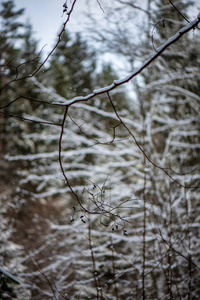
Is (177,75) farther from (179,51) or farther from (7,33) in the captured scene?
(7,33)

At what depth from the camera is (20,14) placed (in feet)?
38.2

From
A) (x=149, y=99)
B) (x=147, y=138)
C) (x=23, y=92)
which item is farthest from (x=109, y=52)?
(x=23, y=92)

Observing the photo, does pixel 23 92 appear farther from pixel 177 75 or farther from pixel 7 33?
pixel 177 75

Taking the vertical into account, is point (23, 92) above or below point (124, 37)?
above

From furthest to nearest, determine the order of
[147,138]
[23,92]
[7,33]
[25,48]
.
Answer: [25,48]
[23,92]
[7,33]
[147,138]

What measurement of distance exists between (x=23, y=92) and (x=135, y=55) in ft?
24.3

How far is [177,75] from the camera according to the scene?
5062mm

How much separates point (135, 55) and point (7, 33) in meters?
7.51

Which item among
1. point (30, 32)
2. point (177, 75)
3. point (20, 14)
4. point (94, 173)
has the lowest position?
point (94, 173)

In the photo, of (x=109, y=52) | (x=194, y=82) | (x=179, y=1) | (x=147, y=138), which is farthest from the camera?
(x=109, y=52)

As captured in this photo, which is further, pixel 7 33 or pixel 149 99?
pixel 7 33

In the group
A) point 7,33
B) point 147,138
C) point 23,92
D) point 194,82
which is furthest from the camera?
point 23,92

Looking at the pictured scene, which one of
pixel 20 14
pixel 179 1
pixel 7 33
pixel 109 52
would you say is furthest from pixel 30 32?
pixel 179 1

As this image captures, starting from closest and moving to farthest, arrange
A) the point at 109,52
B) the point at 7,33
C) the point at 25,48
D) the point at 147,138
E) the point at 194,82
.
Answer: the point at 147,138 < the point at 194,82 < the point at 109,52 < the point at 7,33 < the point at 25,48
